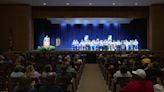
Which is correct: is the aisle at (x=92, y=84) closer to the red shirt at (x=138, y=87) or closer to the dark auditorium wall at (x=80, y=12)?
the red shirt at (x=138, y=87)

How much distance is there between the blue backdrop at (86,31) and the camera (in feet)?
105

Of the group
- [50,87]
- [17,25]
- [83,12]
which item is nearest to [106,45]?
[83,12]

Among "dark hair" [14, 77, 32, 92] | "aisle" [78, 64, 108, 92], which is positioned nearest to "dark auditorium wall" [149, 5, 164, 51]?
"aisle" [78, 64, 108, 92]

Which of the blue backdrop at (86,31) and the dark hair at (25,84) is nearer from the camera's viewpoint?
the dark hair at (25,84)

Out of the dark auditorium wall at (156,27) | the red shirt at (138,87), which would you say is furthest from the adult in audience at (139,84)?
the dark auditorium wall at (156,27)

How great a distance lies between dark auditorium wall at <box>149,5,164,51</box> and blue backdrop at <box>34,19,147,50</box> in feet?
10.3

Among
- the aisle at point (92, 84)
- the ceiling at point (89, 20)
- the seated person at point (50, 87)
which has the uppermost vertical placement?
the ceiling at point (89, 20)

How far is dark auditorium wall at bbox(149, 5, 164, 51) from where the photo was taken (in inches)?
1109

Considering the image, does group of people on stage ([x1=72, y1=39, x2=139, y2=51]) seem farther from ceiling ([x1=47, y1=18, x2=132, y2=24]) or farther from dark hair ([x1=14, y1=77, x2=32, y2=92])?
dark hair ([x1=14, y1=77, x2=32, y2=92])

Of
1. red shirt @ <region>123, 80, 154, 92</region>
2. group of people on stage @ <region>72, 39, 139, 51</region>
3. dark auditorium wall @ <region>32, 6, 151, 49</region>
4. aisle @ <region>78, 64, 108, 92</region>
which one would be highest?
dark auditorium wall @ <region>32, 6, 151, 49</region>

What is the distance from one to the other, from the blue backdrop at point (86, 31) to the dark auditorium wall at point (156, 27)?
10.3ft

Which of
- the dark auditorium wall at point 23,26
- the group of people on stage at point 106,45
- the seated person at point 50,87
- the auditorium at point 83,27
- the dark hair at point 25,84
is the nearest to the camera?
the dark hair at point 25,84

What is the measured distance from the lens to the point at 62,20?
31.0 m

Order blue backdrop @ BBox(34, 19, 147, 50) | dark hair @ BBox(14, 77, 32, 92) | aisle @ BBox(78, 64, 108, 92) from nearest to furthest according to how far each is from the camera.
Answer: dark hair @ BBox(14, 77, 32, 92) → aisle @ BBox(78, 64, 108, 92) → blue backdrop @ BBox(34, 19, 147, 50)
